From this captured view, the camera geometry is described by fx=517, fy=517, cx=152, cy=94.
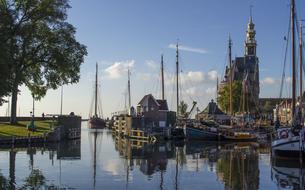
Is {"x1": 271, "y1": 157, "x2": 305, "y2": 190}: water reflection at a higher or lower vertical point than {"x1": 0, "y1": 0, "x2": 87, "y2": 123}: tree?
lower

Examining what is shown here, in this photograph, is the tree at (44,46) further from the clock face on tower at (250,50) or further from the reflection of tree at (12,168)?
the clock face on tower at (250,50)

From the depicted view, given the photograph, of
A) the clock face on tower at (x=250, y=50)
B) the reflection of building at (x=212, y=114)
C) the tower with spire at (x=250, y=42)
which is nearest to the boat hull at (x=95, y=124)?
the reflection of building at (x=212, y=114)

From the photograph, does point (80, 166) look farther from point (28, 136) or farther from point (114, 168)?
point (28, 136)

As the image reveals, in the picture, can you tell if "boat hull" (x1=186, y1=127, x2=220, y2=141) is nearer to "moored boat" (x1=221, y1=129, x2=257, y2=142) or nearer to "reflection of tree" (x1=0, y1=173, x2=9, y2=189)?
"moored boat" (x1=221, y1=129, x2=257, y2=142)

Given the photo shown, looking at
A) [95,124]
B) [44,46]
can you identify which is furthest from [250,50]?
[44,46]

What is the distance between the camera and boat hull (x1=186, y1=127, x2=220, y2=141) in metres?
74.9

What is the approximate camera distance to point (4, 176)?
30141mm

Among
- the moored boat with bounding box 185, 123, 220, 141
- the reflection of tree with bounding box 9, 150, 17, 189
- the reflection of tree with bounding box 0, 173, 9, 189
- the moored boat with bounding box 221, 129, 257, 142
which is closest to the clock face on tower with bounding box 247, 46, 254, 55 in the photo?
the moored boat with bounding box 221, 129, 257, 142

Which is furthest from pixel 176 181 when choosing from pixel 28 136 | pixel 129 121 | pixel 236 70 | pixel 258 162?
pixel 236 70

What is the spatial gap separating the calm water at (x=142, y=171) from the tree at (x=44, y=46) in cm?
2114

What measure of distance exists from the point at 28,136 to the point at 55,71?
45.4 ft

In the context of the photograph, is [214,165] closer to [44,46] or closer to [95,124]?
[44,46]

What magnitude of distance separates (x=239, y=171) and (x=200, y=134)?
131 ft

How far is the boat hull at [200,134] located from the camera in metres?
74.9
